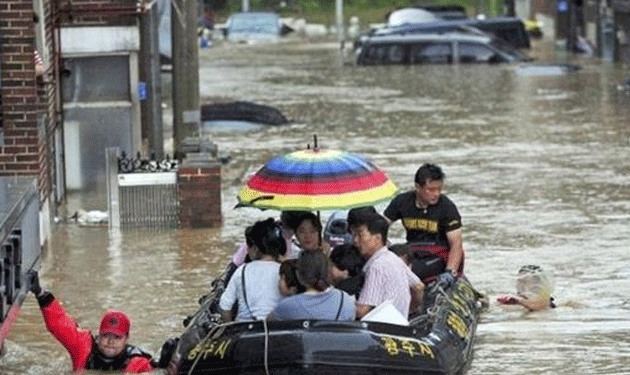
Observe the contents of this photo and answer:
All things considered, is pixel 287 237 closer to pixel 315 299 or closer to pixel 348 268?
pixel 348 268

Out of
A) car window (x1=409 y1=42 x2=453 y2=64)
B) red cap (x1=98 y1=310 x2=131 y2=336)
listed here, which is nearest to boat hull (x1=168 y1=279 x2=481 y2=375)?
red cap (x1=98 y1=310 x2=131 y2=336)

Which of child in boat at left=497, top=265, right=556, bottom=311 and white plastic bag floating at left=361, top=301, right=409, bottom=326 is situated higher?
white plastic bag floating at left=361, top=301, right=409, bottom=326

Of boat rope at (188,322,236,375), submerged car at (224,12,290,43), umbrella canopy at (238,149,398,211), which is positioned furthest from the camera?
submerged car at (224,12,290,43)

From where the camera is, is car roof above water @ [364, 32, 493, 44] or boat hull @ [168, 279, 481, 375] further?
car roof above water @ [364, 32, 493, 44]

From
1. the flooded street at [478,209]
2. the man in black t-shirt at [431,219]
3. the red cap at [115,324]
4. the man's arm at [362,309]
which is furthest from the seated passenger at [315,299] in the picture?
the man in black t-shirt at [431,219]

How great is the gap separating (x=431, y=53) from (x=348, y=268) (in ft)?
119

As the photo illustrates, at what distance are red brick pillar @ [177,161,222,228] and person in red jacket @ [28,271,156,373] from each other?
8.11 metres

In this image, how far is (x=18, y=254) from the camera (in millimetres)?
11750

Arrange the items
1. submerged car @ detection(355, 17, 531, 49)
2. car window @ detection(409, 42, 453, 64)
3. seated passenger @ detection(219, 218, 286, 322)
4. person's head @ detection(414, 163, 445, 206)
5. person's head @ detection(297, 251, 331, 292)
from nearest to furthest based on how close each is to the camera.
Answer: person's head @ detection(297, 251, 331, 292)
seated passenger @ detection(219, 218, 286, 322)
person's head @ detection(414, 163, 445, 206)
car window @ detection(409, 42, 453, 64)
submerged car @ detection(355, 17, 531, 49)

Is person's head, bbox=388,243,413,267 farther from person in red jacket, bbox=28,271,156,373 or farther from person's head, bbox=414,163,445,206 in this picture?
person in red jacket, bbox=28,271,156,373

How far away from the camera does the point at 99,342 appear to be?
40.8 ft

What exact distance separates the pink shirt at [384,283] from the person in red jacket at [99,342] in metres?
1.53

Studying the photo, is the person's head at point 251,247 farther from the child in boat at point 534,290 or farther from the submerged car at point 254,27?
the submerged car at point 254,27

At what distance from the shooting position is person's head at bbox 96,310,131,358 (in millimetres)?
12297
